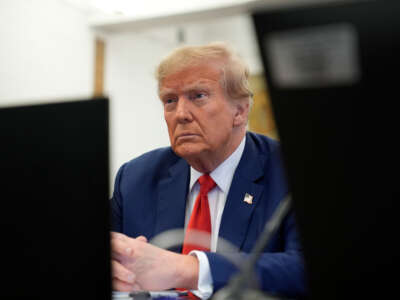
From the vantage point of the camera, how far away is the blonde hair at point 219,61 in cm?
146

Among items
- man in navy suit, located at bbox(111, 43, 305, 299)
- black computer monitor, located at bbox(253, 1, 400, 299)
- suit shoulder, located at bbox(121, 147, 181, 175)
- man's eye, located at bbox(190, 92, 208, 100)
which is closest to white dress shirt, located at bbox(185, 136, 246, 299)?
man in navy suit, located at bbox(111, 43, 305, 299)

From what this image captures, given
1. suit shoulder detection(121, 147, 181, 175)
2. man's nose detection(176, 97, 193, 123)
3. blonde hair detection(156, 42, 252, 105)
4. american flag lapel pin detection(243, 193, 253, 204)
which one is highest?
blonde hair detection(156, 42, 252, 105)

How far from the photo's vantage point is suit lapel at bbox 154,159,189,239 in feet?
4.69

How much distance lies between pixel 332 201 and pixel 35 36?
10.8 feet

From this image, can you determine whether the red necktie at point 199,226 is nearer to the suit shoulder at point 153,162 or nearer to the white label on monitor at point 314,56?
the suit shoulder at point 153,162

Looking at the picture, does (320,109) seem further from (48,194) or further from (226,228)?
(226,228)

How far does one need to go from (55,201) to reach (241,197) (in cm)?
92

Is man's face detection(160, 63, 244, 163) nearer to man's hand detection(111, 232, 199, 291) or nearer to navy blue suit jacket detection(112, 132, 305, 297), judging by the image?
navy blue suit jacket detection(112, 132, 305, 297)

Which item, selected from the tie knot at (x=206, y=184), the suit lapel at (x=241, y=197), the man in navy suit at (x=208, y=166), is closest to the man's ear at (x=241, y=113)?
the man in navy suit at (x=208, y=166)

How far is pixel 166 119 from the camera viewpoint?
4.92 feet

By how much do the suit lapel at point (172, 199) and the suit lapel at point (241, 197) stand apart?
0.60 feet

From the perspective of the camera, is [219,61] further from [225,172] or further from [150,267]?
[150,267]

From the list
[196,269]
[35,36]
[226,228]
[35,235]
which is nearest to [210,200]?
[226,228]

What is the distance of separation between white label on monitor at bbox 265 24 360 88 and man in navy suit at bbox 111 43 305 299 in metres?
0.85
